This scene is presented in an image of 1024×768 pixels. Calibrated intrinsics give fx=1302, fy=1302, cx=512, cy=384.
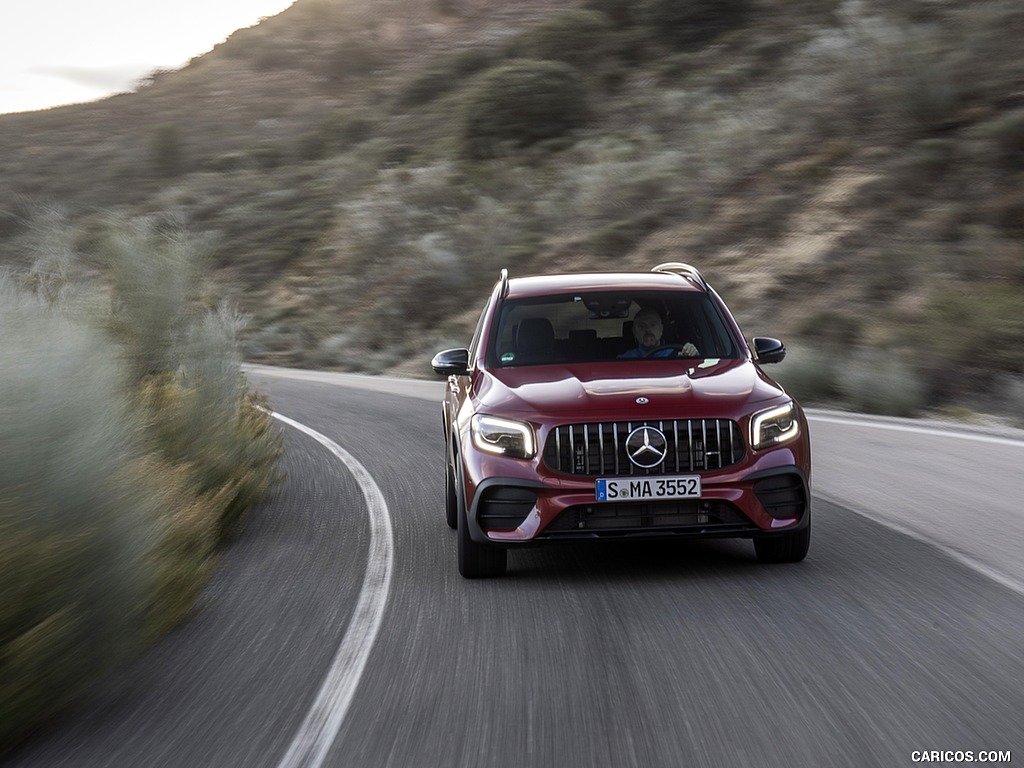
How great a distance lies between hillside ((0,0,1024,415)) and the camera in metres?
21.8

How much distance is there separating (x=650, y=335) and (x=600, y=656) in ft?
10.7

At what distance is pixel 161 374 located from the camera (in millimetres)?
10938

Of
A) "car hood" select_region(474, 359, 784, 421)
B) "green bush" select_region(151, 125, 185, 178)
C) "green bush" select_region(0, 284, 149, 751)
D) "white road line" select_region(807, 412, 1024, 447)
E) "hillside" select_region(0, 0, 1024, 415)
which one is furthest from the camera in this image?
"green bush" select_region(151, 125, 185, 178)

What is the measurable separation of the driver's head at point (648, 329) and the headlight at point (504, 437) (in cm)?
168

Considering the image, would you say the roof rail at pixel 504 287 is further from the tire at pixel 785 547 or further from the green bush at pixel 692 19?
the green bush at pixel 692 19

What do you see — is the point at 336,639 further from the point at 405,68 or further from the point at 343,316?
the point at 405,68

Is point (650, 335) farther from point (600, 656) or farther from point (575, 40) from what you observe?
point (575, 40)

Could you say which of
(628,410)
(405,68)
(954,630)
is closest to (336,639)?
(628,410)

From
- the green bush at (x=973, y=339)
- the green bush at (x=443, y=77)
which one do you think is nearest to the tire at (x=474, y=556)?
the green bush at (x=973, y=339)

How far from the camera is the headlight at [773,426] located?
686 cm

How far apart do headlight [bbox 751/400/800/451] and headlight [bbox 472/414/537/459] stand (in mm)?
1171

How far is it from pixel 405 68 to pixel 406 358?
4909 centimetres

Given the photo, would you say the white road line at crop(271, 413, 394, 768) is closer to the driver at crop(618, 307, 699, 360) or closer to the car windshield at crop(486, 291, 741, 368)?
the car windshield at crop(486, 291, 741, 368)

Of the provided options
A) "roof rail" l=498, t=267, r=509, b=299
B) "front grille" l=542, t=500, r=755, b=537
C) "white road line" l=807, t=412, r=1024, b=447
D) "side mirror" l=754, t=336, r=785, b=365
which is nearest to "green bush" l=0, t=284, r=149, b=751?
"front grille" l=542, t=500, r=755, b=537
